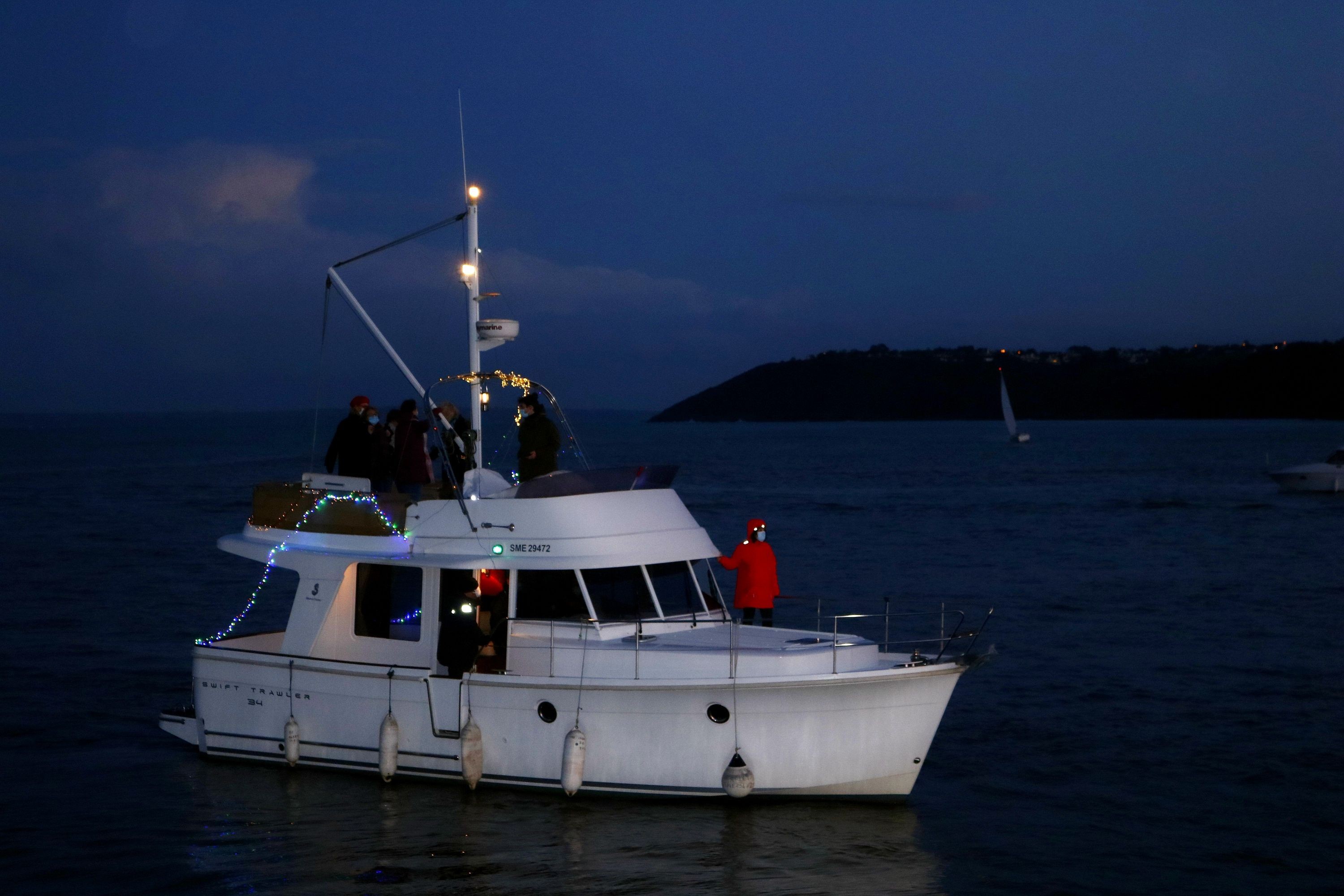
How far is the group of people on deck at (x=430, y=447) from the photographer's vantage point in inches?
476

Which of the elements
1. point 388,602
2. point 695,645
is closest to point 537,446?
point 388,602

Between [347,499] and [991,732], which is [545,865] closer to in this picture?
[347,499]

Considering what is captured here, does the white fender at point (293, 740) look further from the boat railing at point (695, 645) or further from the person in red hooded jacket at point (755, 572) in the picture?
the person in red hooded jacket at point (755, 572)

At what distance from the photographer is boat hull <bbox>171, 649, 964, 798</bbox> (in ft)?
33.1

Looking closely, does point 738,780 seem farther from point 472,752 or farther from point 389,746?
point 389,746

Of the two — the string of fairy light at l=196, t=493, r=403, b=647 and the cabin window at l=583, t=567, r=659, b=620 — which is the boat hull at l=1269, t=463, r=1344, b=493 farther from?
the string of fairy light at l=196, t=493, r=403, b=647

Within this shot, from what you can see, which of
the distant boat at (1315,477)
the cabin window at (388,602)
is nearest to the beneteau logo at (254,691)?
the cabin window at (388,602)

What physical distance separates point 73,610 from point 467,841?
17.1 metres

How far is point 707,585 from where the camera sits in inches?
484

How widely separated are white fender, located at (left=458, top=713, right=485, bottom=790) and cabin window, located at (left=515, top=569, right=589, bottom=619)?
104 centimetres

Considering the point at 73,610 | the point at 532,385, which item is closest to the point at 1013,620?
the point at 532,385

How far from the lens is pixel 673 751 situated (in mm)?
10297

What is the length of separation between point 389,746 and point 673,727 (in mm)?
2660

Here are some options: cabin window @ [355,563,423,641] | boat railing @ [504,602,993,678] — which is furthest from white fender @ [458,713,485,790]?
cabin window @ [355,563,423,641]
